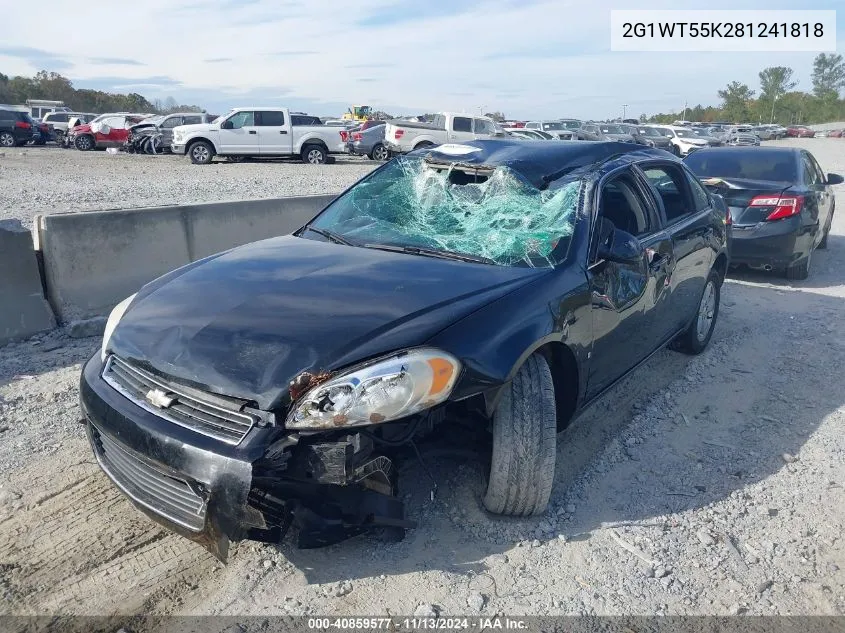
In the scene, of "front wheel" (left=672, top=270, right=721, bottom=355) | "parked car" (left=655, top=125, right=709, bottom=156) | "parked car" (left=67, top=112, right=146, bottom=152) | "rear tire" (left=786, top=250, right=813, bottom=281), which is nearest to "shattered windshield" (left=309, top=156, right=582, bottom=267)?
"front wheel" (left=672, top=270, right=721, bottom=355)

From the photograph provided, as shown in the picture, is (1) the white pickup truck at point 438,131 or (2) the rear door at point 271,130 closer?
(2) the rear door at point 271,130

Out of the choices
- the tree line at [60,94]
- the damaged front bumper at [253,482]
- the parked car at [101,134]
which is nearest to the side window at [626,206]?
the damaged front bumper at [253,482]

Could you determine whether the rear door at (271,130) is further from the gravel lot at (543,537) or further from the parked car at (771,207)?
the gravel lot at (543,537)

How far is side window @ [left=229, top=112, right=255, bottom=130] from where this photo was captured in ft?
72.4

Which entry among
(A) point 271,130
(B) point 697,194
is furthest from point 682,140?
(B) point 697,194

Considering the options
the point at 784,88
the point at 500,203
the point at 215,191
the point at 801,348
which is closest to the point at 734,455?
the point at 500,203

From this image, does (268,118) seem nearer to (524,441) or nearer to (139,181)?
(139,181)

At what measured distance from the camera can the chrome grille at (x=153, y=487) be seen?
2.53 metres

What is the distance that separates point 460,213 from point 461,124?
2207 centimetres

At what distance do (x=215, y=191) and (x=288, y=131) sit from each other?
8.35 m

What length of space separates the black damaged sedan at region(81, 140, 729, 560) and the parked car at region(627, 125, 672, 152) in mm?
28250

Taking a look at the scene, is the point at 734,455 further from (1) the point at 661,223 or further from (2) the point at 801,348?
(2) the point at 801,348

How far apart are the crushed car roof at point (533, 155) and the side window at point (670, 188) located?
0.22 metres

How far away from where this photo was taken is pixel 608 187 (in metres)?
3.96
